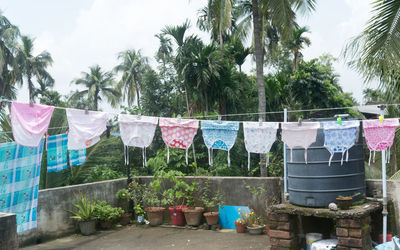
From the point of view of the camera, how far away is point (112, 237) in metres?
6.98

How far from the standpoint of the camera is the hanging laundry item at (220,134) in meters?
5.99

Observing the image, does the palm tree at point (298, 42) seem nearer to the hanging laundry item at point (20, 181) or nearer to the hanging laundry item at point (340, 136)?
the hanging laundry item at point (340, 136)

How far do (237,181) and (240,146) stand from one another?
18.3ft

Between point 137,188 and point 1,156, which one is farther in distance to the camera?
point 137,188

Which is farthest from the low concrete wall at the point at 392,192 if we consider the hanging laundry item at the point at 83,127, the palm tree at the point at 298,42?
the palm tree at the point at 298,42

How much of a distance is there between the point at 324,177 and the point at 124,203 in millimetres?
4864

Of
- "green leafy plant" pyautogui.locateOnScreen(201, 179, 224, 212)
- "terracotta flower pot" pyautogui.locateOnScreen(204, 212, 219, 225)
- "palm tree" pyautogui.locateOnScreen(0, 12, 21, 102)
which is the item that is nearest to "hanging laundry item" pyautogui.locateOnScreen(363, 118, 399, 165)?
"green leafy plant" pyautogui.locateOnScreen(201, 179, 224, 212)

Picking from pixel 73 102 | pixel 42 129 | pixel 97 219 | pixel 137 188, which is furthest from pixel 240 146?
pixel 73 102

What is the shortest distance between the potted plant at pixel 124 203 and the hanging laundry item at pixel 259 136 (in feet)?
11.6

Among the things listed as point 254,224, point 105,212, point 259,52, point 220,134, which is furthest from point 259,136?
point 259,52

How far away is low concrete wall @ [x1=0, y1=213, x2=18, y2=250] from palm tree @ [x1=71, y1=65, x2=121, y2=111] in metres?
31.1

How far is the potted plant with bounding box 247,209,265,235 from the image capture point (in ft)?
21.4

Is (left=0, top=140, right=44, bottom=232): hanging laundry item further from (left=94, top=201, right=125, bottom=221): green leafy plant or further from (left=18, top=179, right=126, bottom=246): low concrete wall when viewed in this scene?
(left=94, top=201, right=125, bottom=221): green leafy plant

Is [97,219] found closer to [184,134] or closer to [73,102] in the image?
[184,134]
